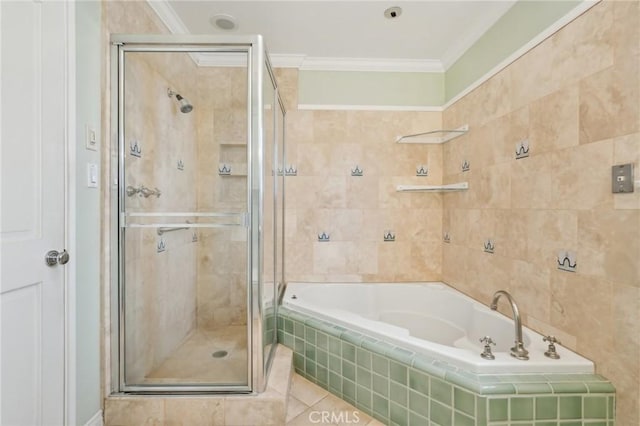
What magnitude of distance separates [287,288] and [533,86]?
2109 millimetres

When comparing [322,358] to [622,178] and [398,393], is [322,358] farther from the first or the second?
[622,178]

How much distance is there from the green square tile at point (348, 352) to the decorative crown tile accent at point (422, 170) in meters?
1.63

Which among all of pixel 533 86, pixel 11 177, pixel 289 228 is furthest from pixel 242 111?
pixel 533 86

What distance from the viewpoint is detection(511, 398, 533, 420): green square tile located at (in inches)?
42.7

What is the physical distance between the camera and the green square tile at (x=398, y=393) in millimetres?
1296

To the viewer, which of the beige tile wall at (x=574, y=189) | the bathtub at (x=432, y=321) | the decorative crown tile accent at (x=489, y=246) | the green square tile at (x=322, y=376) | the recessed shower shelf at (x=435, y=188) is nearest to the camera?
the beige tile wall at (x=574, y=189)

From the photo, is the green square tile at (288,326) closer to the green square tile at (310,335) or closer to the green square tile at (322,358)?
the green square tile at (310,335)

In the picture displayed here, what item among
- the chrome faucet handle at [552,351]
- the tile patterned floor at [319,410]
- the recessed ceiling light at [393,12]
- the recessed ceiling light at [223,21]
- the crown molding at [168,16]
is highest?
the recessed ceiling light at [223,21]

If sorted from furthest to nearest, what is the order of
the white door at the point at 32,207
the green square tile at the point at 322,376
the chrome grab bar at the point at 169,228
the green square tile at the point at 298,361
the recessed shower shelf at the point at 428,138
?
the recessed shower shelf at the point at 428,138
the green square tile at the point at 298,361
the green square tile at the point at 322,376
the chrome grab bar at the point at 169,228
the white door at the point at 32,207

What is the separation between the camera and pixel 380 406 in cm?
139

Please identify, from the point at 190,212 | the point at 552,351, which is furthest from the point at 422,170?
the point at 190,212

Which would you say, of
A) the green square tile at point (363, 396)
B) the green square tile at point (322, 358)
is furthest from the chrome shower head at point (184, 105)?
the green square tile at point (363, 396)

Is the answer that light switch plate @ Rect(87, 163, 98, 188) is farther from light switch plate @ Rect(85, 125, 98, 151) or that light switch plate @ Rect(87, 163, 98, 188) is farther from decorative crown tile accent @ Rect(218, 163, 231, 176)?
decorative crown tile accent @ Rect(218, 163, 231, 176)

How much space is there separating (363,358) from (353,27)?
2.20 metres
